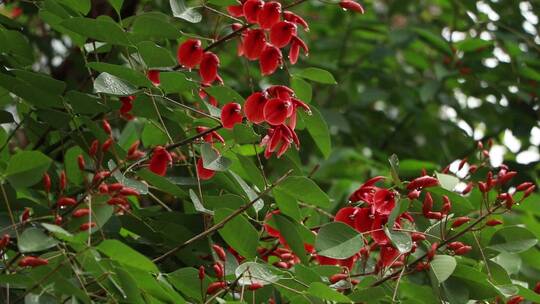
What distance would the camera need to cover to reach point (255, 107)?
149 cm

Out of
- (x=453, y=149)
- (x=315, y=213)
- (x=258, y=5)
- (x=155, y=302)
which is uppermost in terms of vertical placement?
(x=258, y=5)

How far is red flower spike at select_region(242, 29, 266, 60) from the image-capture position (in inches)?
62.4

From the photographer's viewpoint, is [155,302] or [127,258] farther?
[155,302]

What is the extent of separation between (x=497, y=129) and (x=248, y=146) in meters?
1.47

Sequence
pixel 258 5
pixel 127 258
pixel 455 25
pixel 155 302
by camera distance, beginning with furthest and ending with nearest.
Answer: pixel 455 25 → pixel 258 5 → pixel 155 302 → pixel 127 258

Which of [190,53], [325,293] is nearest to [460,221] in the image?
[325,293]

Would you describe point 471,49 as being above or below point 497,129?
above

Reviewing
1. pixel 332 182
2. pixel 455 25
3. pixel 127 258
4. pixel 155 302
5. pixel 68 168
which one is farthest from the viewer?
pixel 455 25

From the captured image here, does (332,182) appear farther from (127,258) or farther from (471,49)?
(127,258)

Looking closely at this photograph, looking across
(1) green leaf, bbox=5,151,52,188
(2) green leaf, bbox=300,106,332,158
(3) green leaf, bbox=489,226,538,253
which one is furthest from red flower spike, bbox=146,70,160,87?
(3) green leaf, bbox=489,226,538,253

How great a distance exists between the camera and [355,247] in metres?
1.42

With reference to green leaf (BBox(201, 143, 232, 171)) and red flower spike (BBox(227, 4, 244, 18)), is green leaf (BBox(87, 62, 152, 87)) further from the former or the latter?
red flower spike (BBox(227, 4, 244, 18))

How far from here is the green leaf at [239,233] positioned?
1457 millimetres

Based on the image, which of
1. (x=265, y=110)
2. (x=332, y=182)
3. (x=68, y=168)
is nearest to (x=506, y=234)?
(x=265, y=110)
